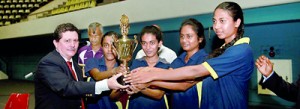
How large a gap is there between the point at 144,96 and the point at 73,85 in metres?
0.59

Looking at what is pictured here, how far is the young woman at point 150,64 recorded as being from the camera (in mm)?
2197

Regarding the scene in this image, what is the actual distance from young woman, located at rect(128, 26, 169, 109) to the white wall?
7.15 feet

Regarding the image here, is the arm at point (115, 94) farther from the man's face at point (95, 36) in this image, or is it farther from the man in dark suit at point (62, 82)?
the man's face at point (95, 36)

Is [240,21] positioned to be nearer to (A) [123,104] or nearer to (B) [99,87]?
(B) [99,87]

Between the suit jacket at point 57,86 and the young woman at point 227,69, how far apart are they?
1.83 ft

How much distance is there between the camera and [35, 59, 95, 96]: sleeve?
75.4 inches

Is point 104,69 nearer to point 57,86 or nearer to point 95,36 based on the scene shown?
point 57,86

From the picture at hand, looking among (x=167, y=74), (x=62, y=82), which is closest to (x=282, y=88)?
(x=167, y=74)

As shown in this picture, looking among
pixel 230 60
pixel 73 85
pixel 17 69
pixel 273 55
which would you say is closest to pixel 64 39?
pixel 73 85

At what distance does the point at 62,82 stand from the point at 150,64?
0.75 metres

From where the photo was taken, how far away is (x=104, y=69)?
2.68 meters

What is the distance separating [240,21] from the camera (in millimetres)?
1832

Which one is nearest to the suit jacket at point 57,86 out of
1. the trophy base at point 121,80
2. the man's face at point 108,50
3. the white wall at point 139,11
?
the trophy base at point 121,80

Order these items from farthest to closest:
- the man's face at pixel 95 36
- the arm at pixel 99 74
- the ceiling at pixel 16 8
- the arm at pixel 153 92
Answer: the ceiling at pixel 16 8
the man's face at pixel 95 36
the arm at pixel 99 74
the arm at pixel 153 92
